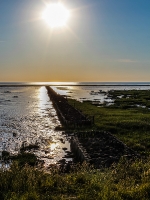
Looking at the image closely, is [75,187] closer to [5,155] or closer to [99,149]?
[99,149]

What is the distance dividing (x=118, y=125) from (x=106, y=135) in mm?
6561

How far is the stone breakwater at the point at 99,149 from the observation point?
46.8ft

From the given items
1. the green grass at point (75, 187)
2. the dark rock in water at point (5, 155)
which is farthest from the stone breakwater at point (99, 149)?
the dark rock in water at point (5, 155)

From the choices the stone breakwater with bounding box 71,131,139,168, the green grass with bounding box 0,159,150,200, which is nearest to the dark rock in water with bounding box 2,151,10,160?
the stone breakwater with bounding box 71,131,139,168

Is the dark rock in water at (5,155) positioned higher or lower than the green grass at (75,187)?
lower

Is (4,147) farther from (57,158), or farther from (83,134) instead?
(83,134)

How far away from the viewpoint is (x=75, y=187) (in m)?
9.37

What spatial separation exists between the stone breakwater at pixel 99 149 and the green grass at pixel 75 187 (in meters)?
3.19

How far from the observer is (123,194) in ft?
26.9

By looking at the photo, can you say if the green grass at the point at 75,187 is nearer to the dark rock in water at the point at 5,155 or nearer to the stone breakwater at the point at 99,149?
the stone breakwater at the point at 99,149

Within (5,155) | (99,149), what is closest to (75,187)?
(99,149)

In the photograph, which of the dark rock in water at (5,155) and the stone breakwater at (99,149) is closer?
the stone breakwater at (99,149)

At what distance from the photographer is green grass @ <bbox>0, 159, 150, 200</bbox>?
26.3 feet

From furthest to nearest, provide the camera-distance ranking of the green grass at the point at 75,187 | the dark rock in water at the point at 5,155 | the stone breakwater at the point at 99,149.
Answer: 1. the dark rock in water at the point at 5,155
2. the stone breakwater at the point at 99,149
3. the green grass at the point at 75,187
